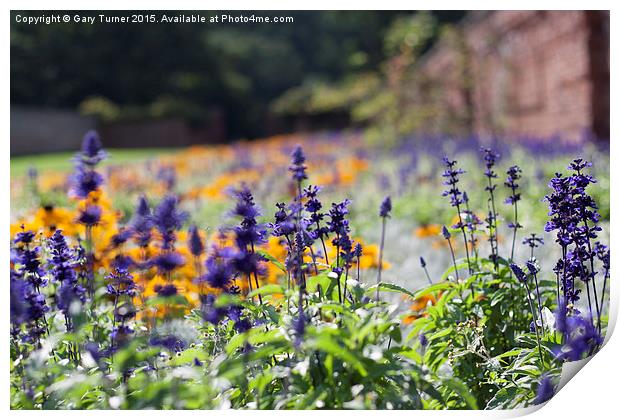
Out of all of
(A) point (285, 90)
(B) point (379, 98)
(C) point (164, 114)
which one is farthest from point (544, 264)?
(C) point (164, 114)

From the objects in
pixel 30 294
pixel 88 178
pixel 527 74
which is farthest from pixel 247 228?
pixel 527 74

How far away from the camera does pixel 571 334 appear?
8.09 ft

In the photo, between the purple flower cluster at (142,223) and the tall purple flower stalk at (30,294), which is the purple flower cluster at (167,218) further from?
the tall purple flower stalk at (30,294)

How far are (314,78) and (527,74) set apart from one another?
693 centimetres

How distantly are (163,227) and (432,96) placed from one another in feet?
40.0

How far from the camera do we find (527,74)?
10.6m

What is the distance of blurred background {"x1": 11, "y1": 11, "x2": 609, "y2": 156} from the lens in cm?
944

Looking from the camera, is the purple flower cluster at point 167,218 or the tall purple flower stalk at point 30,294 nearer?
the purple flower cluster at point 167,218

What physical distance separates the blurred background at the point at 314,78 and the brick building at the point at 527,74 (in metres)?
0.02

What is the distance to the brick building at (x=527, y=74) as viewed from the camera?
8.54 m

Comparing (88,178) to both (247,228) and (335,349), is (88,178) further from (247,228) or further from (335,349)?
(335,349)

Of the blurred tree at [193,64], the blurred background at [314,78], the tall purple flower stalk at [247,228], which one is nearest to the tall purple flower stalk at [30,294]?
the tall purple flower stalk at [247,228]
